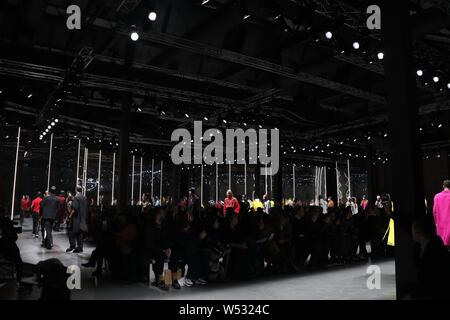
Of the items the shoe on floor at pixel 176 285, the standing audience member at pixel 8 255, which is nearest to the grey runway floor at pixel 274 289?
the shoe on floor at pixel 176 285

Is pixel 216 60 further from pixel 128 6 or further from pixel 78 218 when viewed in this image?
pixel 78 218

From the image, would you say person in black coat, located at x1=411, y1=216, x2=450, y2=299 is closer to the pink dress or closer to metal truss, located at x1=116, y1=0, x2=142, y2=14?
the pink dress

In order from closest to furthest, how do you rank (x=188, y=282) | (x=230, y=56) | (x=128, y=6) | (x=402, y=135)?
(x=402, y=135) → (x=188, y=282) → (x=128, y=6) → (x=230, y=56)

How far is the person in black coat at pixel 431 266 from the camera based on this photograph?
2.62 m

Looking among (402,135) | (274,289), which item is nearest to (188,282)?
(274,289)

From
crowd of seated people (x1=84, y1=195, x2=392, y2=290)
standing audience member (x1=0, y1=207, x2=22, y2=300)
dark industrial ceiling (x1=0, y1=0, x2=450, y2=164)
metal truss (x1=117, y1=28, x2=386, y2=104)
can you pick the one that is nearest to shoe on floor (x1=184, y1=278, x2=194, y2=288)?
crowd of seated people (x1=84, y1=195, x2=392, y2=290)

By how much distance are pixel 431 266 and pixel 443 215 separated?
11.6ft

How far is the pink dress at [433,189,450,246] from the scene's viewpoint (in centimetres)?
564

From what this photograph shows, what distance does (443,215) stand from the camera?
18.8 ft

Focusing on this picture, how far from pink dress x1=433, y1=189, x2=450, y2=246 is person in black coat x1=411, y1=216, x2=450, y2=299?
318 cm

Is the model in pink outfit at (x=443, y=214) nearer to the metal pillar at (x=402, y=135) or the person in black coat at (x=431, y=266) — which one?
the metal pillar at (x=402, y=135)

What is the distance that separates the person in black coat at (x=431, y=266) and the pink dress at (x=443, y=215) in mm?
3178
